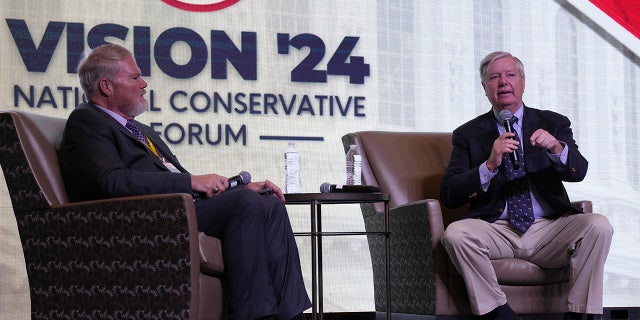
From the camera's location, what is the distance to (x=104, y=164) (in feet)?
9.16

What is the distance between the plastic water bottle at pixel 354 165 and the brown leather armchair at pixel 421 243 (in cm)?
3

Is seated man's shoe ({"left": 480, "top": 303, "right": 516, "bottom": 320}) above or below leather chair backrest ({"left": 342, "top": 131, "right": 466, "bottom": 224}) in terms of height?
below

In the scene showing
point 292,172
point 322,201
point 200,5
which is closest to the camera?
point 322,201


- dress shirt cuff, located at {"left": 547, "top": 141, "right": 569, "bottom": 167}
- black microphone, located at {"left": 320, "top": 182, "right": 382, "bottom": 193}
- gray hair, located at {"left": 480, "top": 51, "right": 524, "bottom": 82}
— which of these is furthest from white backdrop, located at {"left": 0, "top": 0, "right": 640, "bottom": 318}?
dress shirt cuff, located at {"left": 547, "top": 141, "right": 569, "bottom": 167}

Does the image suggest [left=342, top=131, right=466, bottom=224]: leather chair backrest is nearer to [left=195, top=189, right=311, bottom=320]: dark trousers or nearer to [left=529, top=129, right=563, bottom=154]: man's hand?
[left=529, top=129, right=563, bottom=154]: man's hand

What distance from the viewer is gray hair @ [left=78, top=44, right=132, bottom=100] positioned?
3.09 metres

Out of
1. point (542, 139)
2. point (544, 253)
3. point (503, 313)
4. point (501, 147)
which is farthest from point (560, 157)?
point (503, 313)

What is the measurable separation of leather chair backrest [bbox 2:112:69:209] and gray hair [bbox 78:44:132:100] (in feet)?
0.95

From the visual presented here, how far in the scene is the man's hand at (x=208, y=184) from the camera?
2.87 metres

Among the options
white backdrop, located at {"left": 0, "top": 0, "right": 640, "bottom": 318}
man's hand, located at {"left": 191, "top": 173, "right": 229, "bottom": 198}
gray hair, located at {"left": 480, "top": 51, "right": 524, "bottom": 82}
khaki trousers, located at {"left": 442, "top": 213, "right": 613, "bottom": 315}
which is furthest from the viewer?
white backdrop, located at {"left": 0, "top": 0, "right": 640, "bottom": 318}

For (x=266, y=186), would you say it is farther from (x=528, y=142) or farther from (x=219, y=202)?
(x=528, y=142)

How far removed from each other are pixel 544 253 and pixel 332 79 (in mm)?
1654

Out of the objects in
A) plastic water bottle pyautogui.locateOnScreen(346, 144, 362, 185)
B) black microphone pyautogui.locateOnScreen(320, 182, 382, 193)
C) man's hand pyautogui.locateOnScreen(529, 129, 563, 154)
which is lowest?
black microphone pyautogui.locateOnScreen(320, 182, 382, 193)

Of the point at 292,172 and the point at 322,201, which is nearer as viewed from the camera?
the point at 322,201
